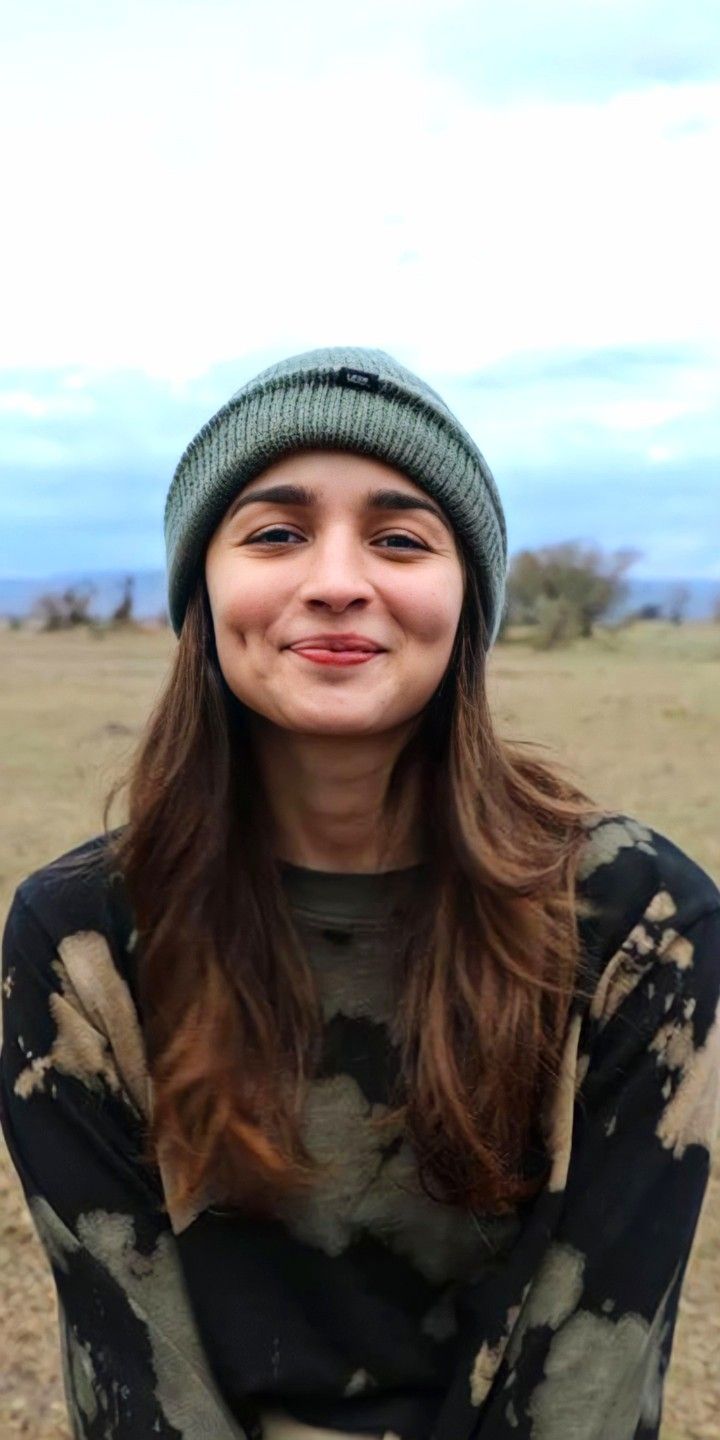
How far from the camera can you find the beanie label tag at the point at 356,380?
6.19 ft

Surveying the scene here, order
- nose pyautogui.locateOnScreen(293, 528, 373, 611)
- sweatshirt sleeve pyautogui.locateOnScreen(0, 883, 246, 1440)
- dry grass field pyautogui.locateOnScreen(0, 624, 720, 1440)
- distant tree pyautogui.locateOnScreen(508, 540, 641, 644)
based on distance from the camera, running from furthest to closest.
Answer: distant tree pyautogui.locateOnScreen(508, 540, 641, 644) < dry grass field pyautogui.locateOnScreen(0, 624, 720, 1440) < sweatshirt sleeve pyautogui.locateOnScreen(0, 883, 246, 1440) < nose pyautogui.locateOnScreen(293, 528, 373, 611)

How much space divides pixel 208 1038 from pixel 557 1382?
0.52 metres

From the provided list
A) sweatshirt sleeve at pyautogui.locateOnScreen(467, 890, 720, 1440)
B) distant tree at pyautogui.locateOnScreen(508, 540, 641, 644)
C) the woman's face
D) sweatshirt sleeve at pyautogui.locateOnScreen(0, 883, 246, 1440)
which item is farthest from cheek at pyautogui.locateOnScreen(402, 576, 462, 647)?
distant tree at pyautogui.locateOnScreen(508, 540, 641, 644)

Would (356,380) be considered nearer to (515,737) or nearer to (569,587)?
(515,737)

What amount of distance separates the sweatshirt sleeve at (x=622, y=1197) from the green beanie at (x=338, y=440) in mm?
450

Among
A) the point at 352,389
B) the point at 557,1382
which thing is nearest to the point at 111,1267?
the point at 557,1382

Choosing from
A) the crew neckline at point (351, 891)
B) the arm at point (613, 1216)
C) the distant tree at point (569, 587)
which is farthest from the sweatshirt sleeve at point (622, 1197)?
the distant tree at point (569, 587)

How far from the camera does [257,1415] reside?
6.72ft

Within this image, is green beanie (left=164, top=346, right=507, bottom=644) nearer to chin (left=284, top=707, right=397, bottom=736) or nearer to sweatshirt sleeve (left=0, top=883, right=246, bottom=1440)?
chin (left=284, top=707, right=397, bottom=736)

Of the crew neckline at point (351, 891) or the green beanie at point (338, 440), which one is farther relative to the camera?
the crew neckline at point (351, 891)

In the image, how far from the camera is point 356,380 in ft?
6.19

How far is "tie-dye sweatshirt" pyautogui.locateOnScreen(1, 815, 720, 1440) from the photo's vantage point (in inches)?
76.1

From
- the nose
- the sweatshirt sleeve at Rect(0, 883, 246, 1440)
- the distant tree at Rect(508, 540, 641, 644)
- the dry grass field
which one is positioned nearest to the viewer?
the nose

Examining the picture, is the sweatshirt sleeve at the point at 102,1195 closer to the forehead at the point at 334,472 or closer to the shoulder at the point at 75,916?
the shoulder at the point at 75,916
